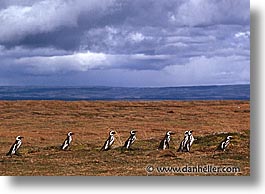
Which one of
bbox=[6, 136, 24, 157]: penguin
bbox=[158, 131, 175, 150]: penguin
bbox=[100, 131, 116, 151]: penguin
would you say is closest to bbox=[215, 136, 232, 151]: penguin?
bbox=[158, 131, 175, 150]: penguin

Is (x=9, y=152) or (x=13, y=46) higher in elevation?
(x=13, y=46)

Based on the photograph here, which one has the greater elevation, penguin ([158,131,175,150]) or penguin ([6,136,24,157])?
penguin ([158,131,175,150])

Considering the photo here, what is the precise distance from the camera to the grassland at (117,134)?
12.6 ft

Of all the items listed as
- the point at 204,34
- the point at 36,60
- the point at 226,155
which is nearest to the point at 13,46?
the point at 36,60

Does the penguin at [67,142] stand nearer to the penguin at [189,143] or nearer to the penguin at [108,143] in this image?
the penguin at [108,143]

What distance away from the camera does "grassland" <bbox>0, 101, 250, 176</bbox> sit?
12.6 feet

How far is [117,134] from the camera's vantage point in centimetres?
388

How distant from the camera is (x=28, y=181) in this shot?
12.6 ft

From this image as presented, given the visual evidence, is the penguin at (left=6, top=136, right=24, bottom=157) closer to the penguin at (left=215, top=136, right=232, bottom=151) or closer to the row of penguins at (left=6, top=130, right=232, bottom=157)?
the row of penguins at (left=6, top=130, right=232, bottom=157)

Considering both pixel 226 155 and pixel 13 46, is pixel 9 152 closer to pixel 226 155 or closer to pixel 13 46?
pixel 13 46

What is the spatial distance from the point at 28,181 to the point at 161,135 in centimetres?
73

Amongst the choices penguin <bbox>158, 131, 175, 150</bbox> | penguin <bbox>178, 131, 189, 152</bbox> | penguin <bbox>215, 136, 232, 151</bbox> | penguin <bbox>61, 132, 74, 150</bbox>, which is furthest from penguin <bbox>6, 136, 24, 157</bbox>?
penguin <bbox>215, 136, 232, 151</bbox>

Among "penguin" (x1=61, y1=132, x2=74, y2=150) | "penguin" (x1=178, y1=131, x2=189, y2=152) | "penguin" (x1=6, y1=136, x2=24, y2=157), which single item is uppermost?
"penguin" (x1=178, y1=131, x2=189, y2=152)

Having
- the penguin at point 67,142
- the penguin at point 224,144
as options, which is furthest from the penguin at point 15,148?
the penguin at point 224,144
